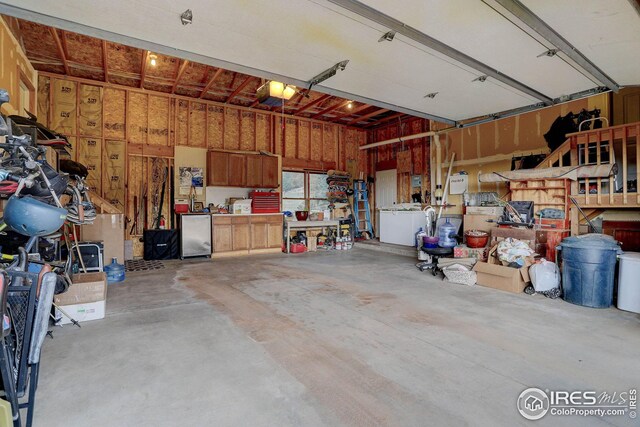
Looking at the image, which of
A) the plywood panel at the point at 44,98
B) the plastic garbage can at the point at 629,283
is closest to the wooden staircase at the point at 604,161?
the plastic garbage can at the point at 629,283

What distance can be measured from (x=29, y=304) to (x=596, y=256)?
4997 mm

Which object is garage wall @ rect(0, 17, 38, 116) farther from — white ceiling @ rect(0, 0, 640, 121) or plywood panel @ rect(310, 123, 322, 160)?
plywood panel @ rect(310, 123, 322, 160)

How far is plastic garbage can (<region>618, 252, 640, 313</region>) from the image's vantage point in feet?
11.1

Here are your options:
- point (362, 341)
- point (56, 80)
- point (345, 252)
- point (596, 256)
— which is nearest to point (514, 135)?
point (596, 256)

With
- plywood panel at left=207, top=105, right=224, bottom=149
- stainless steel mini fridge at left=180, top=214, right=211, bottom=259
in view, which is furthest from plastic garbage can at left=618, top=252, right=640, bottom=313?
plywood panel at left=207, top=105, right=224, bottom=149

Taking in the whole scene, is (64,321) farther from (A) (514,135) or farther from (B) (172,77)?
(A) (514,135)

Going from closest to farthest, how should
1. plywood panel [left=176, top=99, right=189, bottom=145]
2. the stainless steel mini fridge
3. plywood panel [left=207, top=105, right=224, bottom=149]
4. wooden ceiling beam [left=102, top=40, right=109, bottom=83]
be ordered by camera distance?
wooden ceiling beam [left=102, top=40, right=109, bottom=83], the stainless steel mini fridge, plywood panel [left=176, top=99, right=189, bottom=145], plywood panel [left=207, top=105, right=224, bottom=149]

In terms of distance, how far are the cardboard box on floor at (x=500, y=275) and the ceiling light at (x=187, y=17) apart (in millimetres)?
4664

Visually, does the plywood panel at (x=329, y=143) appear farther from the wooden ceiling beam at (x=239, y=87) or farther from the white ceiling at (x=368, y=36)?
the white ceiling at (x=368, y=36)

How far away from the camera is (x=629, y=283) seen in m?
3.45

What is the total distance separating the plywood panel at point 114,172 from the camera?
267 inches

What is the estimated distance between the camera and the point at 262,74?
412 cm

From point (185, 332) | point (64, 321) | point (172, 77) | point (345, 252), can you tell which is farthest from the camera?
point (345, 252)

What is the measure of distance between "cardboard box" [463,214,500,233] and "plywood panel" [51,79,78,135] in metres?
8.08
